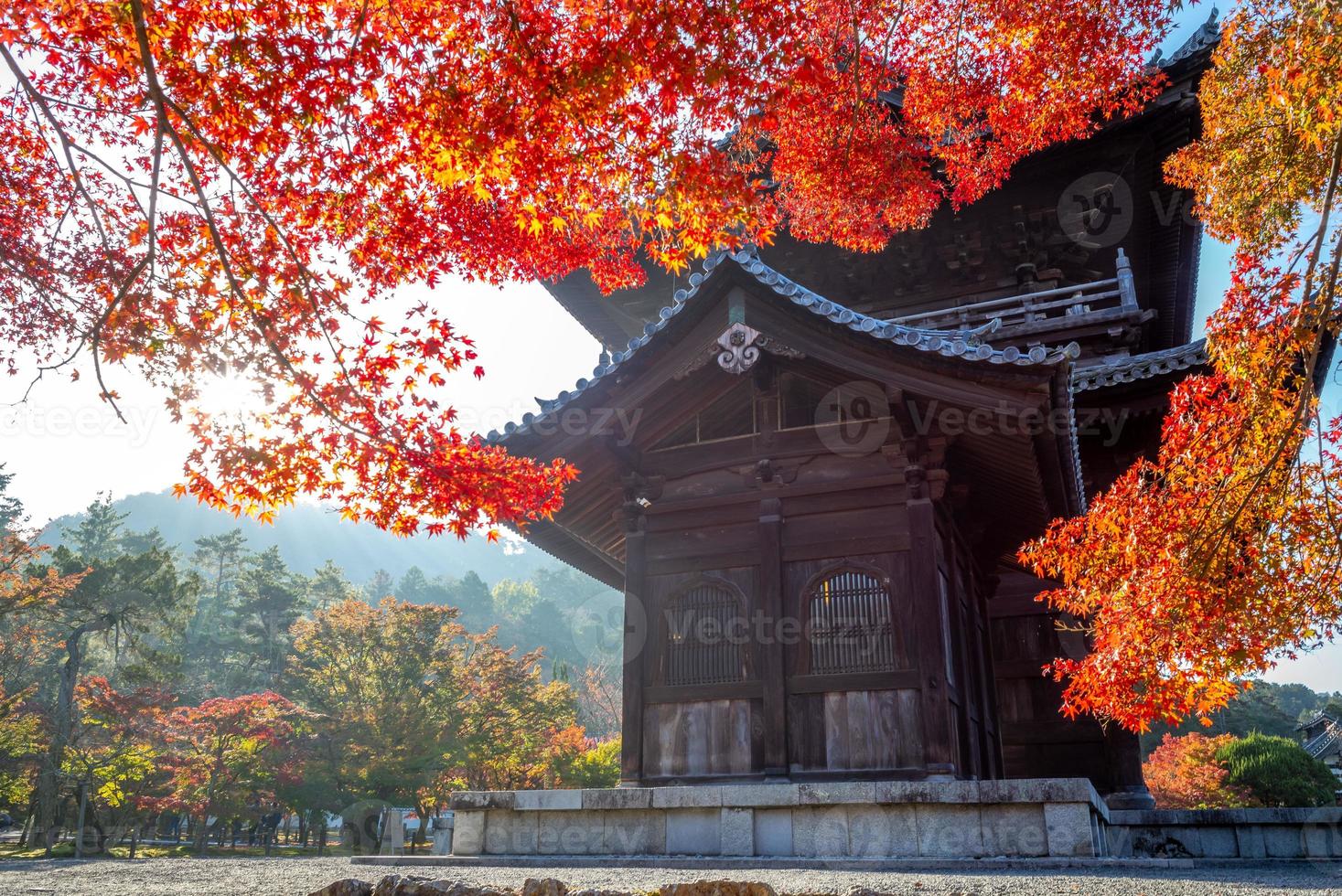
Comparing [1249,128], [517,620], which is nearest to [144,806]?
[1249,128]

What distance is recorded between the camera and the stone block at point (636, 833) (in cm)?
765

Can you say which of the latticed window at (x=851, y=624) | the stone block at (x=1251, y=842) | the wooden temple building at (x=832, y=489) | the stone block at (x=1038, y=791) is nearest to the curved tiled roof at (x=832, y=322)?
the wooden temple building at (x=832, y=489)

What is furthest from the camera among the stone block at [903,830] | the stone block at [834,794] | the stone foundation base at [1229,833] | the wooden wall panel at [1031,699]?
the wooden wall panel at [1031,699]

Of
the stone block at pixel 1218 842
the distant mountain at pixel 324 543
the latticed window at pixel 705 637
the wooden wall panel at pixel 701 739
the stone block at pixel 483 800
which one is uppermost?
the distant mountain at pixel 324 543

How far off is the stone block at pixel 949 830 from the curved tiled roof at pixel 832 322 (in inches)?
149

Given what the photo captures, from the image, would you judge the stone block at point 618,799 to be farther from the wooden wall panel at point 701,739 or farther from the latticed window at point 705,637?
the latticed window at point 705,637

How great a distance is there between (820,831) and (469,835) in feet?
10.7

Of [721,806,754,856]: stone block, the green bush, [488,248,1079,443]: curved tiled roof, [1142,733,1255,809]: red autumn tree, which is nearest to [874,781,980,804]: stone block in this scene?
[721,806,754,856]: stone block

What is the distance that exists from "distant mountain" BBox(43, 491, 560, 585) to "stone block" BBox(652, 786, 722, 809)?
13316cm

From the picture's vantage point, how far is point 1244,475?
634 centimetres

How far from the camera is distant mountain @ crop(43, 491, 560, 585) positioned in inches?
5945

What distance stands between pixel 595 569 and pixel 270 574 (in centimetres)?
5297

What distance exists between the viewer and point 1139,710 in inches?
269

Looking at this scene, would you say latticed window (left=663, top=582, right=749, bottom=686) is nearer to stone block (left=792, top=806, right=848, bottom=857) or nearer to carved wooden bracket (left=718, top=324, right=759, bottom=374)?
stone block (left=792, top=806, right=848, bottom=857)
